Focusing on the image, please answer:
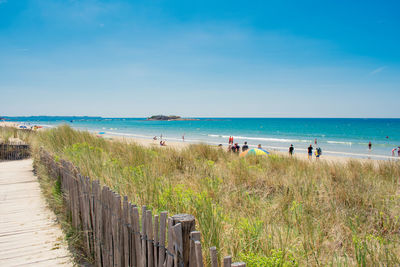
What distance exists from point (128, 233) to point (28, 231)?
3.25m

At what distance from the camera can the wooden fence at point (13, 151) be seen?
1221cm

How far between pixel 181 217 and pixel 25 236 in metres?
4.04

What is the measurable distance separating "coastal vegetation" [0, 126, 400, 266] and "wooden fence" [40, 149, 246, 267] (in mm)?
529

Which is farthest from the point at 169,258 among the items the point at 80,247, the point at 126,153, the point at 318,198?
the point at 126,153

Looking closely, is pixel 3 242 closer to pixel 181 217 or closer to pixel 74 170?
pixel 74 170

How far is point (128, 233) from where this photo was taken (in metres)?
2.45

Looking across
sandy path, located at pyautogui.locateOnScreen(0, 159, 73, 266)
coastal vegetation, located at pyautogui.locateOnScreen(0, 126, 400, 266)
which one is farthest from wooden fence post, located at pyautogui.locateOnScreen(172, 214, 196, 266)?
sandy path, located at pyautogui.locateOnScreen(0, 159, 73, 266)

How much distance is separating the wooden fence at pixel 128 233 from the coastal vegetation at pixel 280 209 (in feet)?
1.74

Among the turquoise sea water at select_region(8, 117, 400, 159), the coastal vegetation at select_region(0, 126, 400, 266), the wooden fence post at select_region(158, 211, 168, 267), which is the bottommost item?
the turquoise sea water at select_region(8, 117, 400, 159)

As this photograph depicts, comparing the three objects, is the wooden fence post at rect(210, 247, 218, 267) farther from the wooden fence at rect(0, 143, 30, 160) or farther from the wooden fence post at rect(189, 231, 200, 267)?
the wooden fence at rect(0, 143, 30, 160)

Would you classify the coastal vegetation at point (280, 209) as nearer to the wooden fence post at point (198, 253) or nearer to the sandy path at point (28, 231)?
the wooden fence post at point (198, 253)

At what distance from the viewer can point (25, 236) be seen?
4328 mm

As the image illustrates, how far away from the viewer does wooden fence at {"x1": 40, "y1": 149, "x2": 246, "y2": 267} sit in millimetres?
1695

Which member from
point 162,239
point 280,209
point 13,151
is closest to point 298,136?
point 13,151
